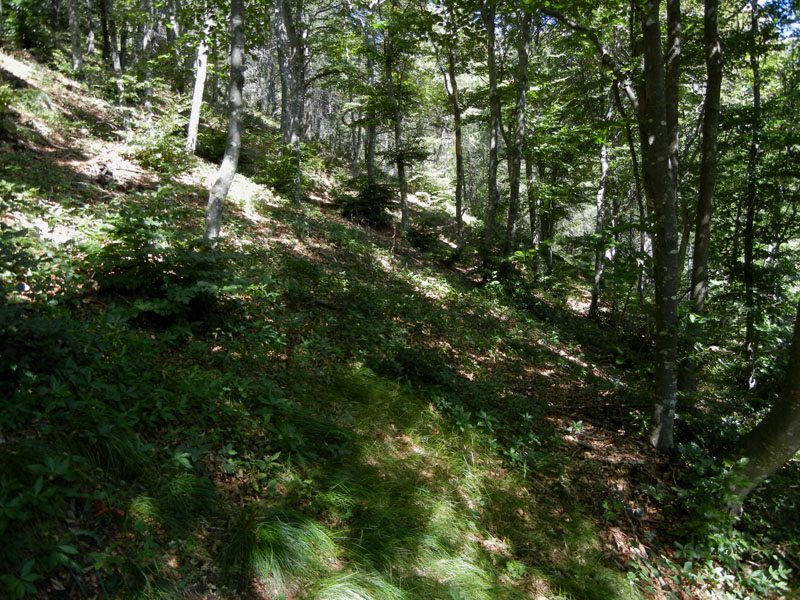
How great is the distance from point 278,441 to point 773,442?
484 cm

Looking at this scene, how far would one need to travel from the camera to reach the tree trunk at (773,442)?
386 centimetres

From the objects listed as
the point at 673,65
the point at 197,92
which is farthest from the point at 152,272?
the point at 197,92

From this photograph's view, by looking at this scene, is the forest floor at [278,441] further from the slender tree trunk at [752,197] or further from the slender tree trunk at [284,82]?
the slender tree trunk at [284,82]

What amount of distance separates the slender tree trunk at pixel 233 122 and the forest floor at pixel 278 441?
962 millimetres

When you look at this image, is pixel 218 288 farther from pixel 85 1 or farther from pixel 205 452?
pixel 85 1

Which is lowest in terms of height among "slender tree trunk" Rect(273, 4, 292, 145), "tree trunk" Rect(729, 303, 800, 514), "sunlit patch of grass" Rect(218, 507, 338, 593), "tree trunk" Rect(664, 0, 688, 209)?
"sunlit patch of grass" Rect(218, 507, 338, 593)

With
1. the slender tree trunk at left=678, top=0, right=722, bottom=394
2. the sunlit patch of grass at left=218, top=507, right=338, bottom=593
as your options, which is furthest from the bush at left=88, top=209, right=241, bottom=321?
the slender tree trunk at left=678, top=0, right=722, bottom=394

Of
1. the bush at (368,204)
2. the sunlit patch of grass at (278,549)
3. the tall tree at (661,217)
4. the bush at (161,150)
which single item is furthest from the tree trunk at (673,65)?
the bush at (161,150)

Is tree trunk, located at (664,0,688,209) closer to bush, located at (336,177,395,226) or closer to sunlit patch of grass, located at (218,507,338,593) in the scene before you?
sunlit patch of grass, located at (218,507,338,593)

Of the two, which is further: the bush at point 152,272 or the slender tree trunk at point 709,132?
the slender tree trunk at point 709,132

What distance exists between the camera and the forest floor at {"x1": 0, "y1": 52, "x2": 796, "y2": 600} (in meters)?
2.72

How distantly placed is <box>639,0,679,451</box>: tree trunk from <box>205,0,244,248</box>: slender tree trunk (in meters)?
5.67

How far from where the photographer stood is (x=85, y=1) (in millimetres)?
22922

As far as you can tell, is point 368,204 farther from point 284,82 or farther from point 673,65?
point 673,65
